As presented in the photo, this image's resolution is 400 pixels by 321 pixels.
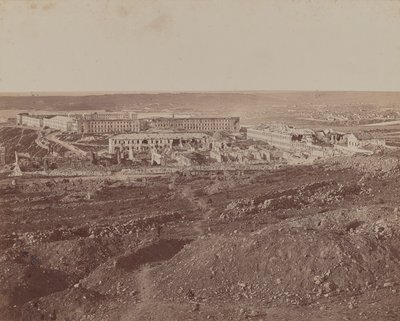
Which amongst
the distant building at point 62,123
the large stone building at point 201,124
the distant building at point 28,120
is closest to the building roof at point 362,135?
the large stone building at point 201,124

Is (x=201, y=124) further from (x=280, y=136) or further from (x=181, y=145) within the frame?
(x=280, y=136)

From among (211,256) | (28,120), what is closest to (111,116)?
(28,120)

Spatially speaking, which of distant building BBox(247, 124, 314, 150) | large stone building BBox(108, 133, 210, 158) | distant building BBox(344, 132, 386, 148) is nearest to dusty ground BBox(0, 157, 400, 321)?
→ large stone building BBox(108, 133, 210, 158)

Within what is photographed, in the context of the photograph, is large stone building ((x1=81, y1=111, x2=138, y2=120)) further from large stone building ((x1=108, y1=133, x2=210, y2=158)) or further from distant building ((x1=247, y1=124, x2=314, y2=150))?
distant building ((x1=247, y1=124, x2=314, y2=150))

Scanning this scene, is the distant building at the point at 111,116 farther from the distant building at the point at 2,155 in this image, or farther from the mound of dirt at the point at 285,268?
the mound of dirt at the point at 285,268

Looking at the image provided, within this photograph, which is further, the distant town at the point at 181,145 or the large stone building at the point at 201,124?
the large stone building at the point at 201,124
